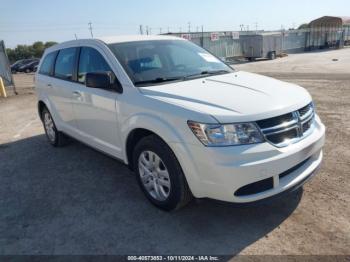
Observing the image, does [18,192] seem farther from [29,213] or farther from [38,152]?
[38,152]

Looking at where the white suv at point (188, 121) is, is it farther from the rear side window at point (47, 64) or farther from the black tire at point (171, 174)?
the rear side window at point (47, 64)

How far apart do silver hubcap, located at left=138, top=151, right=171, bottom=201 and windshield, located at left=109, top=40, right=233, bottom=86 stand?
0.81 metres

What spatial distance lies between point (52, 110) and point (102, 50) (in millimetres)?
2047

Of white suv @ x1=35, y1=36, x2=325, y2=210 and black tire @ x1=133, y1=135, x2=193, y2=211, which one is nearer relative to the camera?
white suv @ x1=35, y1=36, x2=325, y2=210

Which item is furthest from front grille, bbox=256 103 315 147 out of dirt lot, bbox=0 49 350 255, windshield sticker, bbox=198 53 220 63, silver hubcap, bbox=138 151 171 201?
windshield sticker, bbox=198 53 220 63

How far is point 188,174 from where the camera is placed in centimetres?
302

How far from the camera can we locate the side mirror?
359 cm

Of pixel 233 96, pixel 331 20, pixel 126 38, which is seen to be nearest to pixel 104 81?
pixel 126 38

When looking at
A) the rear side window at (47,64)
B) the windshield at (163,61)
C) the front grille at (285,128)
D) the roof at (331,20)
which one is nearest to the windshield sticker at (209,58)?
the windshield at (163,61)

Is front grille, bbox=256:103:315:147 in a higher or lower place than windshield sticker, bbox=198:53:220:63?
lower

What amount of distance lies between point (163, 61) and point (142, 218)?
1855 millimetres

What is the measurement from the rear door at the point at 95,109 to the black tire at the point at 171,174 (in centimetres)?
66

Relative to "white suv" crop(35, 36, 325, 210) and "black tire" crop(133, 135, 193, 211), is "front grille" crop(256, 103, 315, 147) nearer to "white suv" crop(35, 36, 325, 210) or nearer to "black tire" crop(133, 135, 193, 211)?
"white suv" crop(35, 36, 325, 210)

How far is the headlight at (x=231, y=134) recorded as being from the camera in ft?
9.21
